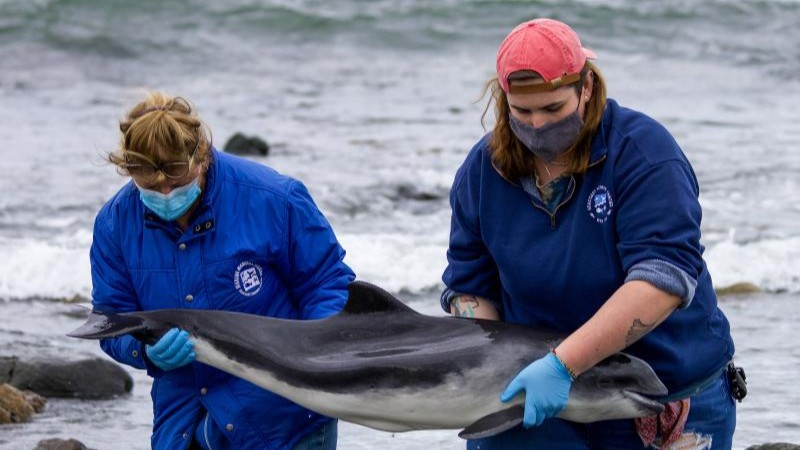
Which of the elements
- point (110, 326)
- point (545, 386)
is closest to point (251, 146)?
point (110, 326)

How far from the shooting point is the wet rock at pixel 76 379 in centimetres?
970

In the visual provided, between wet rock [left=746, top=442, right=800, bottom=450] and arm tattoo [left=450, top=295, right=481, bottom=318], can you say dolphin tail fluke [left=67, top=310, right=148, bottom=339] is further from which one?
wet rock [left=746, top=442, right=800, bottom=450]

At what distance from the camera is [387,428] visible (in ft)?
17.1

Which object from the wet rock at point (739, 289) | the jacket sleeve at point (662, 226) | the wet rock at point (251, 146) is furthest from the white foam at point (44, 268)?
the jacket sleeve at point (662, 226)

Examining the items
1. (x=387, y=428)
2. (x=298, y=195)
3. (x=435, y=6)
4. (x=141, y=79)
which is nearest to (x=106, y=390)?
(x=298, y=195)

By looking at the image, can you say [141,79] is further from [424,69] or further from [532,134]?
[532,134]

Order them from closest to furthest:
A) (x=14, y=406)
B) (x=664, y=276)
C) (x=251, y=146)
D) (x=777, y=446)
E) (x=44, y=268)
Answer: (x=664, y=276)
(x=777, y=446)
(x=14, y=406)
(x=44, y=268)
(x=251, y=146)

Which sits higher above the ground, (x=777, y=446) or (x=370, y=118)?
(x=777, y=446)

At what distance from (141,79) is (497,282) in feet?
79.5

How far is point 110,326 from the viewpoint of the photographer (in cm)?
530

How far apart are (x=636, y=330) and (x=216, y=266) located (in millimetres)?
1654

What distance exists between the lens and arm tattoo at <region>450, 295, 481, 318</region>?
18.3 ft

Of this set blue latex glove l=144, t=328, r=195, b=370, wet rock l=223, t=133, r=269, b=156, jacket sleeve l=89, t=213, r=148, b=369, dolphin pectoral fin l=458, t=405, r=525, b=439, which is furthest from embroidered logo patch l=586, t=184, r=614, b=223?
wet rock l=223, t=133, r=269, b=156

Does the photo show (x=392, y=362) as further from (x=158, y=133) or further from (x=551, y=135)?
(x=158, y=133)
